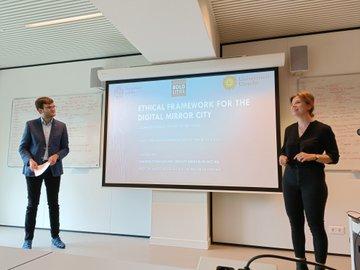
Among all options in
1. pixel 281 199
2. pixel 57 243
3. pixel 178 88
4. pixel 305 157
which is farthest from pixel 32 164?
pixel 281 199

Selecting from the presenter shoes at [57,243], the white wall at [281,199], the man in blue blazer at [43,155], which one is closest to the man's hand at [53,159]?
the man in blue blazer at [43,155]

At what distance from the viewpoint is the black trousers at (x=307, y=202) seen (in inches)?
76.4

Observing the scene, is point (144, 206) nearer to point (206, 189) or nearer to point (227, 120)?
point (206, 189)

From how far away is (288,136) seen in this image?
86.7 inches

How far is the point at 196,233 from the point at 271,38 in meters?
2.34

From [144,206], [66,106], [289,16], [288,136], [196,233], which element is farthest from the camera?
[66,106]

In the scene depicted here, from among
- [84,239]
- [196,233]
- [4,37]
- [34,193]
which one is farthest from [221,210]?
[4,37]

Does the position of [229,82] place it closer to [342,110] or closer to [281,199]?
[342,110]

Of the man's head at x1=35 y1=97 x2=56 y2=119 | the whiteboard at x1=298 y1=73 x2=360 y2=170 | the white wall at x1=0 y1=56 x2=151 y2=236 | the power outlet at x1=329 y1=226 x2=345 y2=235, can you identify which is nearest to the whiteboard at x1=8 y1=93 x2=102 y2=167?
the white wall at x1=0 y1=56 x2=151 y2=236

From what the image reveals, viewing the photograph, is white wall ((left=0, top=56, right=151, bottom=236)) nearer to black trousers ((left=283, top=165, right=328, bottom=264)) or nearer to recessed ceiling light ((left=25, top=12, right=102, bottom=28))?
recessed ceiling light ((left=25, top=12, right=102, bottom=28))

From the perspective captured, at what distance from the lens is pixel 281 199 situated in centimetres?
304

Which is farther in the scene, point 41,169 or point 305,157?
point 41,169

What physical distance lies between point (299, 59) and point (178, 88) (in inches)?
51.8

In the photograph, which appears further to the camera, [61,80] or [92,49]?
[61,80]
